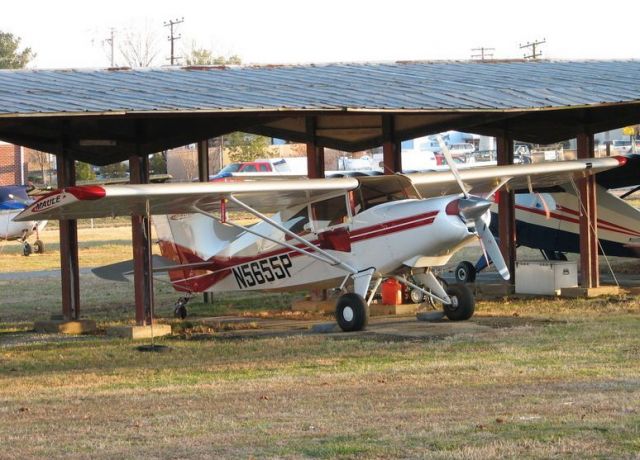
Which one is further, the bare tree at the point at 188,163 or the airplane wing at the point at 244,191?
the bare tree at the point at 188,163

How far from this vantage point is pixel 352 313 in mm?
16453

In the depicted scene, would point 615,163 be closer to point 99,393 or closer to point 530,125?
point 530,125

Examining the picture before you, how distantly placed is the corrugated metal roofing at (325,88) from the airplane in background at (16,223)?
1758 centimetres

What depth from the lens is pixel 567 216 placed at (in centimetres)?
2408

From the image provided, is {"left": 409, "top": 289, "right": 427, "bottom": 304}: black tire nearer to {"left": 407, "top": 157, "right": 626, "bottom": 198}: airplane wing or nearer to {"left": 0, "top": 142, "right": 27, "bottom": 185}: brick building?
{"left": 407, "top": 157, "right": 626, "bottom": 198}: airplane wing

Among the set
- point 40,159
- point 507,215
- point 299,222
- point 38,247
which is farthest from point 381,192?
point 40,159

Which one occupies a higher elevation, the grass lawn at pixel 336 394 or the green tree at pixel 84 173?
the green tree at pixel 84 173

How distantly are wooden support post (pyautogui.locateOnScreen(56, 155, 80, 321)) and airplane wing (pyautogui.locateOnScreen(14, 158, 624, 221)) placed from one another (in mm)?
2539

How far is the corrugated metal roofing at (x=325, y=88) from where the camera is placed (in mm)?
15672

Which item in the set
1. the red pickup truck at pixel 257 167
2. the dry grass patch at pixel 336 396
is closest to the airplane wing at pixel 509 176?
the dry grass patch at pixel 336 396

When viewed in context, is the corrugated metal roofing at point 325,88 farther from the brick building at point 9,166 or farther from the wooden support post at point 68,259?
the brick building at point 9,166

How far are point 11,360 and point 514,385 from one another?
685 centimetres

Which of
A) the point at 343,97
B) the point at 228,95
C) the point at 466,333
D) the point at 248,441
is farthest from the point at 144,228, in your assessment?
the point at 248,441

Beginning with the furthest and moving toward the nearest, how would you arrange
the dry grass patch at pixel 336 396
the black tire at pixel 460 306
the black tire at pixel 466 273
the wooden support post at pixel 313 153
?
the black tire at pixel 466 273, the wooden support post at pixel 313 153, the black tire at pixel 460 306, the dry grass patch at pixel 336 396
